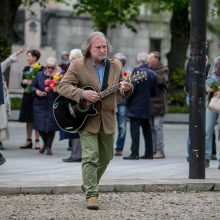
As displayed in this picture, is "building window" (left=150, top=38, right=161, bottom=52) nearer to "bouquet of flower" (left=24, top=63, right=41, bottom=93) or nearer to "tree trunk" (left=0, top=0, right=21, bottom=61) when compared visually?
"tree trunk" (left=0, top=0, right=21, bottom=61)

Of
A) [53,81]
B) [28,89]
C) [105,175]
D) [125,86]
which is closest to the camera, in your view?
[125,86]

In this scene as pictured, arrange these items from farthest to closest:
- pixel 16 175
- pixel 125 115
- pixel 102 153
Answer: pixel 125 115, pixel 16 175, pixel 102 153

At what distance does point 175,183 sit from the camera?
12164 millimetres

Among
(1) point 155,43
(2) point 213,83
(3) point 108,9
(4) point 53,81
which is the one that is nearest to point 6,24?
(3) point 108,9

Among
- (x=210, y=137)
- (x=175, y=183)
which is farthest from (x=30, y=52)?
(x=175, y=183)

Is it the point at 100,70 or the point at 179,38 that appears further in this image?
the point at 179,38

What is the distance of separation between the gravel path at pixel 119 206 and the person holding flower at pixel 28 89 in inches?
251

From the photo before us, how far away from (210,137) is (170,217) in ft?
17.0

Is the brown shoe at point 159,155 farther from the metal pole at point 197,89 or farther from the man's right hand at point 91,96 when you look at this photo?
the man's right hand at point 91,96

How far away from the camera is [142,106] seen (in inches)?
635

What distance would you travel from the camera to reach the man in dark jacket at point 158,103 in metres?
16.6

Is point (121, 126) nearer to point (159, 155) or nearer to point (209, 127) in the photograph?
point (159, 155)

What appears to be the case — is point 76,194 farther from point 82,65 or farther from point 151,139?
point 151,139

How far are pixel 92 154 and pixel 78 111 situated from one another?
482 millimetres
